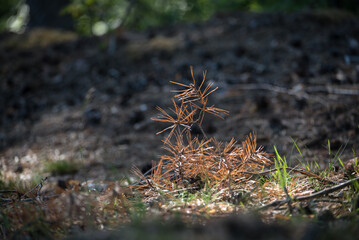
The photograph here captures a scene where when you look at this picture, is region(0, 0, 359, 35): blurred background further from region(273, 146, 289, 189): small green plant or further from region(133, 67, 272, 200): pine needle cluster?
region(273, 146, 289, 189): small green plant

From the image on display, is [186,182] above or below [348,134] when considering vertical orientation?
above

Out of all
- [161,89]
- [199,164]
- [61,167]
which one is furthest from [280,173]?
[161,89]

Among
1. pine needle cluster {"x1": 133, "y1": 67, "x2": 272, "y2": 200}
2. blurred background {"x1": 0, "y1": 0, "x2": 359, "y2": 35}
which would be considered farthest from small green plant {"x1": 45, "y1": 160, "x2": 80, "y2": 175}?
blurred background {"x1": 0, "y1": 0, "x2": 359, "y2": 35}

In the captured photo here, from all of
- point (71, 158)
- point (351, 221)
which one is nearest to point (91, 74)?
point (71, 158)

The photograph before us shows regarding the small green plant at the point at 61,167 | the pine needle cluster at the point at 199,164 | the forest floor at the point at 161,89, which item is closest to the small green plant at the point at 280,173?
the pine needle cluster at the point at 199,164

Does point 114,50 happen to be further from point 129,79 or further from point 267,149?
point 267,149

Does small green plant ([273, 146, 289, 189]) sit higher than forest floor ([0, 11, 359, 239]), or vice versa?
small green plant ([273, 146, 289, 189])

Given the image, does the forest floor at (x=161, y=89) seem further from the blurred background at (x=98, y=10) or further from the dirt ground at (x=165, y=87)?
the blurred background at (x=98, y=10)
